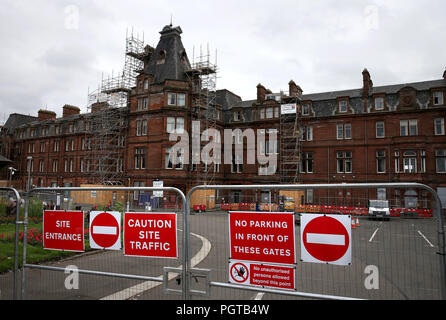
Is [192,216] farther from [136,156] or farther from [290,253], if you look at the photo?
[136,156]

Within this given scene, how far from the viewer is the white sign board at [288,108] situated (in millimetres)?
39994

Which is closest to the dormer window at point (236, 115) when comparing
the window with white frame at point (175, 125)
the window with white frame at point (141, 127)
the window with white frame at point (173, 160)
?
the window with white frame at point (175, 125)

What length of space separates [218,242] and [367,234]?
2.47m

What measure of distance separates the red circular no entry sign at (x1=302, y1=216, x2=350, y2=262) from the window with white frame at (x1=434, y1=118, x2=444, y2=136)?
123ft

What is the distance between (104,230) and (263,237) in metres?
3.16

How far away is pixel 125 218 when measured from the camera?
5.79 meters

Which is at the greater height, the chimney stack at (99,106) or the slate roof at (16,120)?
the slate roof at (16,120)

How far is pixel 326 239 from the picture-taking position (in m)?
4.75

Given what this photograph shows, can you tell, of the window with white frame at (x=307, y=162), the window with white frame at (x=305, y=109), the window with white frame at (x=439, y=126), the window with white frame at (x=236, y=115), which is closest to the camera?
the window with white frame at (x=439, y=126)

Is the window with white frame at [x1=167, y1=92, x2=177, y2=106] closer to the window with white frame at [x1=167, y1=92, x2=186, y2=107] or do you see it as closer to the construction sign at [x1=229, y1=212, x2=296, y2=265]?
the window with white frame at [x1=167, y1=92, x2=186, y2=107]

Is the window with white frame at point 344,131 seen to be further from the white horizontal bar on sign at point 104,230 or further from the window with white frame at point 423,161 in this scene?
the white horizontal bar on sign at point 104,230

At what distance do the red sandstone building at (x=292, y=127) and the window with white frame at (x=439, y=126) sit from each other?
0.10 m

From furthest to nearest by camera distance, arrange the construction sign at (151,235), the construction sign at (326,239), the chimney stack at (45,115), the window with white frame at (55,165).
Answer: the chimney stack at (45,115) → the window with white frame at (55,165) → the construction sign at (151,235) → the construction sign at (326,239)
